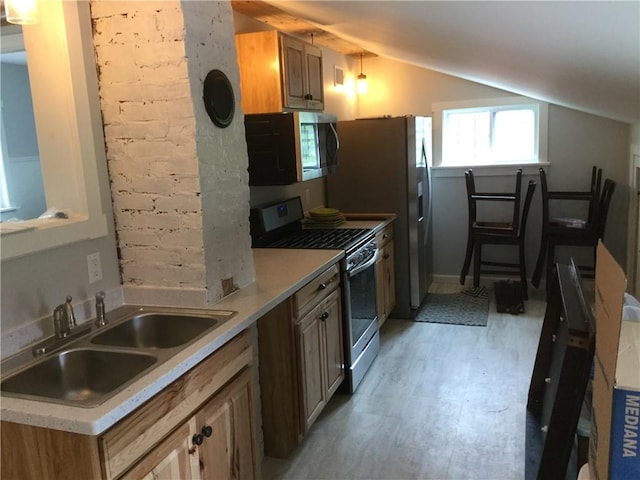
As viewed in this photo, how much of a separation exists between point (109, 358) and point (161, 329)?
0.33 m

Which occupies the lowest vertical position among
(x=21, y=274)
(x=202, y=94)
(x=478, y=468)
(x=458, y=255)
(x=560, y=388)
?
(x=478, y=468)

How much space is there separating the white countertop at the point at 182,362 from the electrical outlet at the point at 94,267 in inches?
17.6

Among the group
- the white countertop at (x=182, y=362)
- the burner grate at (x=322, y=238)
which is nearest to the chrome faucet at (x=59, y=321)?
the white countertop at (x=182, y=362)

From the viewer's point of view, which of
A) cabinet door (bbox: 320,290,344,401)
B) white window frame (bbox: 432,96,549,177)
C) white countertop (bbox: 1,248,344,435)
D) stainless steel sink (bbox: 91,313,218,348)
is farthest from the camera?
white window frame (bbox: 432,96,549,177)

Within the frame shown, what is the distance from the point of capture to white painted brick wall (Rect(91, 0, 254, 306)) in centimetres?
189

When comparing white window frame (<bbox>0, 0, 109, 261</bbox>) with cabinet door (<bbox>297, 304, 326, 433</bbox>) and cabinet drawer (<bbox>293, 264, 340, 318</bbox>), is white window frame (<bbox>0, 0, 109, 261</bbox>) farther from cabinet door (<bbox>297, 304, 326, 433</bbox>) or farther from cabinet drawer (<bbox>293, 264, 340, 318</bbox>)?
cabinet door (<bbox>297, 304, 326, 433</bbox>)

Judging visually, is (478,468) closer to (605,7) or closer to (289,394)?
(289,394)

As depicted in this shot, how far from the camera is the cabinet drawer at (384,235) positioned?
3.83 meters

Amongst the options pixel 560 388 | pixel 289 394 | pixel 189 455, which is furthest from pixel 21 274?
pixel 560 388

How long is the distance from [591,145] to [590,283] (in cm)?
123

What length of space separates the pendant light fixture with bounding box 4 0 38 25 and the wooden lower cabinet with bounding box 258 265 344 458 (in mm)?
1428

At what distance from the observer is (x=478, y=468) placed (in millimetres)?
2369

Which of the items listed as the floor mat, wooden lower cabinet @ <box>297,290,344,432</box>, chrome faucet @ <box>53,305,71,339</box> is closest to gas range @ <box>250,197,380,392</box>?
wooden lower cabinet @ <box>297,290,344,432</box>

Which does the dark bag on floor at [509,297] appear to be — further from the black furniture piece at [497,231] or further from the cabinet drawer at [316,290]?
the cabinet drawer at [316,290]
